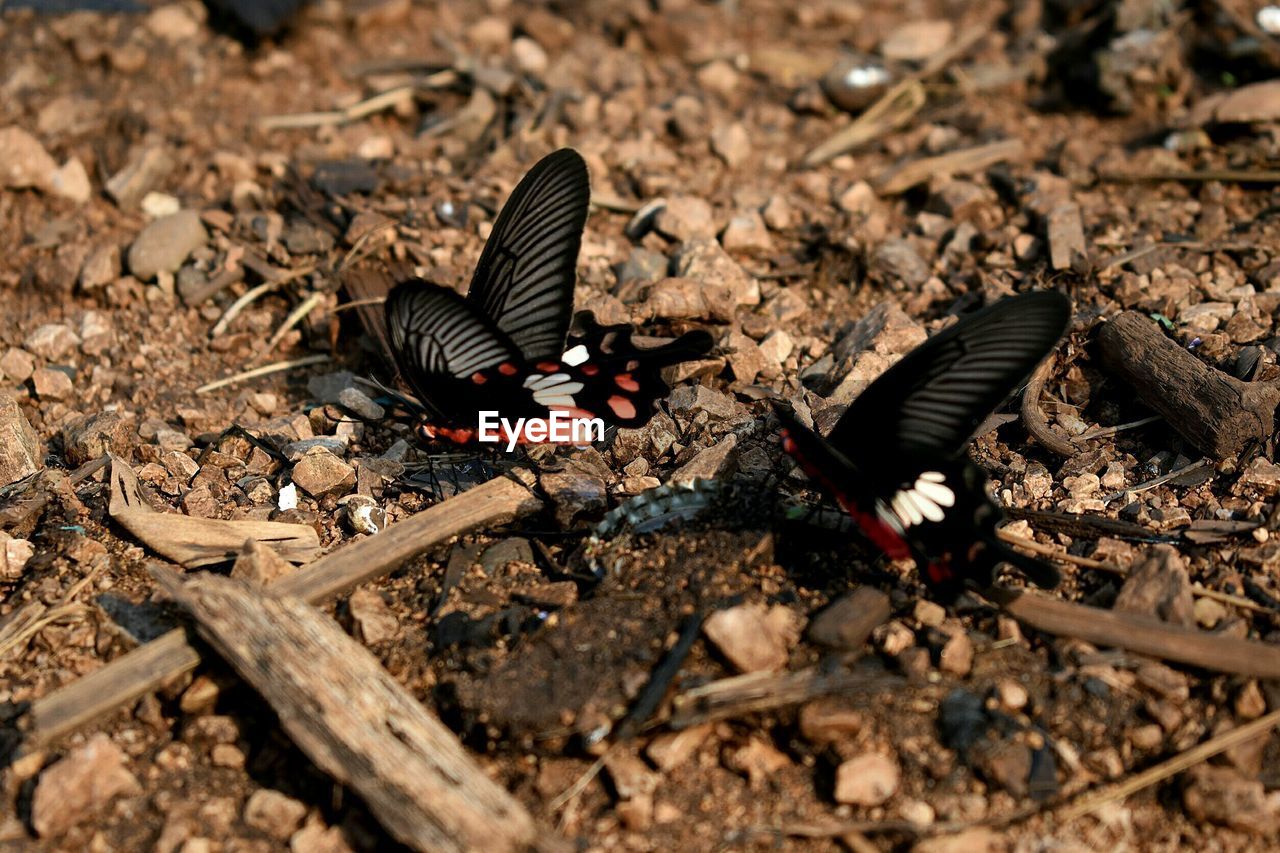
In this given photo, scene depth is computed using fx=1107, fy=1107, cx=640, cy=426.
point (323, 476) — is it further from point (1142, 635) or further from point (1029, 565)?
point (1142, 635)

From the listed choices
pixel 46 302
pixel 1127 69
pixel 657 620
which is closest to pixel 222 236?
pixel 46 302

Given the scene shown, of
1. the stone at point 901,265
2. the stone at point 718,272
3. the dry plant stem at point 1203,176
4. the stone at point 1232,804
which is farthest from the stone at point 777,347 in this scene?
the stone at point 1232,804

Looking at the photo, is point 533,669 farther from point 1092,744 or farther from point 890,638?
point 1092,744

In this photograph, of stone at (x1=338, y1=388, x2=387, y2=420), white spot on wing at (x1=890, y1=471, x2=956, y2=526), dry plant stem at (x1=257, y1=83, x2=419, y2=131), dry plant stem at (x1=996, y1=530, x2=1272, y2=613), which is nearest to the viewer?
white spot on wing at (x1=890, y1=471, x2=956, y2=526)

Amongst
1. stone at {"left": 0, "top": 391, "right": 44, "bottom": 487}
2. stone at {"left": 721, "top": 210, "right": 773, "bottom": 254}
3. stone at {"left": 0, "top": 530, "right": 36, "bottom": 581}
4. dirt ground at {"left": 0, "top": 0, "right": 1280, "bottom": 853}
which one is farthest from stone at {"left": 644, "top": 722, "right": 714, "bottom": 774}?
stone at {"left": 721, "top": 210, "right": 773, "bottom": 254}

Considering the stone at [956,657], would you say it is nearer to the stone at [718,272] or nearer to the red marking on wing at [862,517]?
the red marking on wing at [862,517]

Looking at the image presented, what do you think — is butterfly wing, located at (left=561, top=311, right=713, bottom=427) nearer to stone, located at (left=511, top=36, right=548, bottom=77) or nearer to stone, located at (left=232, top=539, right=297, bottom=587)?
stone, located at (left=232, top=539, right=297, bottom=587)

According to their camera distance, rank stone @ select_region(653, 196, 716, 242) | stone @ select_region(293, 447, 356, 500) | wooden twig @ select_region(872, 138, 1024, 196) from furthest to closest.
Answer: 1. wooden twig @ select_region(872, 138, 1024, 196)
2. stone @ select_region(653, 196, 716, 242)
3. stone @ select_region(293, 447, 356, 500)
